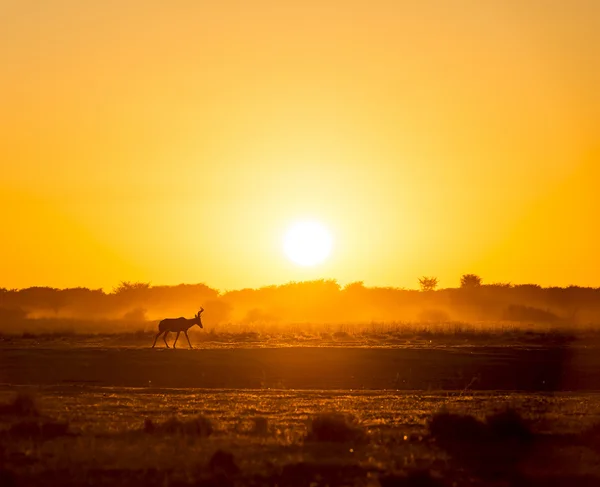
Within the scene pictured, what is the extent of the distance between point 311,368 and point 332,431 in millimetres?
20613

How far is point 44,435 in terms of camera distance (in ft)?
72.3

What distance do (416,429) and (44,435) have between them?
8.34 meters

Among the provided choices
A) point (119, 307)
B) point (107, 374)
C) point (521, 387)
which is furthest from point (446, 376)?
point (119, 307)

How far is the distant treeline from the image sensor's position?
15038 cm

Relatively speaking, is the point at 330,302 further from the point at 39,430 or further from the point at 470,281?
the point at 39,430

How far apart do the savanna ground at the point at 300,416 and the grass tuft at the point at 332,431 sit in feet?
0.11

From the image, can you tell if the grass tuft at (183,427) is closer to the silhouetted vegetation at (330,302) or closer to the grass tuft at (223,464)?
the grass tuft at (223,464)

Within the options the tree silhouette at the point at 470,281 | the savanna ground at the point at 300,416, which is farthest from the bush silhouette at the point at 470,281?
the savanna ground at the point at 300,416

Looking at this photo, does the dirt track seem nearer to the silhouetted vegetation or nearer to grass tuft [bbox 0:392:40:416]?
grass tuft [bbox 0:392:40:416]

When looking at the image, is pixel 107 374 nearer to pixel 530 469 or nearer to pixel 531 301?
pixel 530 469

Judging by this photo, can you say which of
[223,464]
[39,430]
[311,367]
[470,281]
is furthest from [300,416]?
[470,281]

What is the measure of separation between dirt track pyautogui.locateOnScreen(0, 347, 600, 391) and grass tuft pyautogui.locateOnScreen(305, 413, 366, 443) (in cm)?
1464

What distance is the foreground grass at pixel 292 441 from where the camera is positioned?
1783 cm

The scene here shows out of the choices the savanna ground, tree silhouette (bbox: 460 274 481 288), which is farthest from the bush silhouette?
the savanna ground
